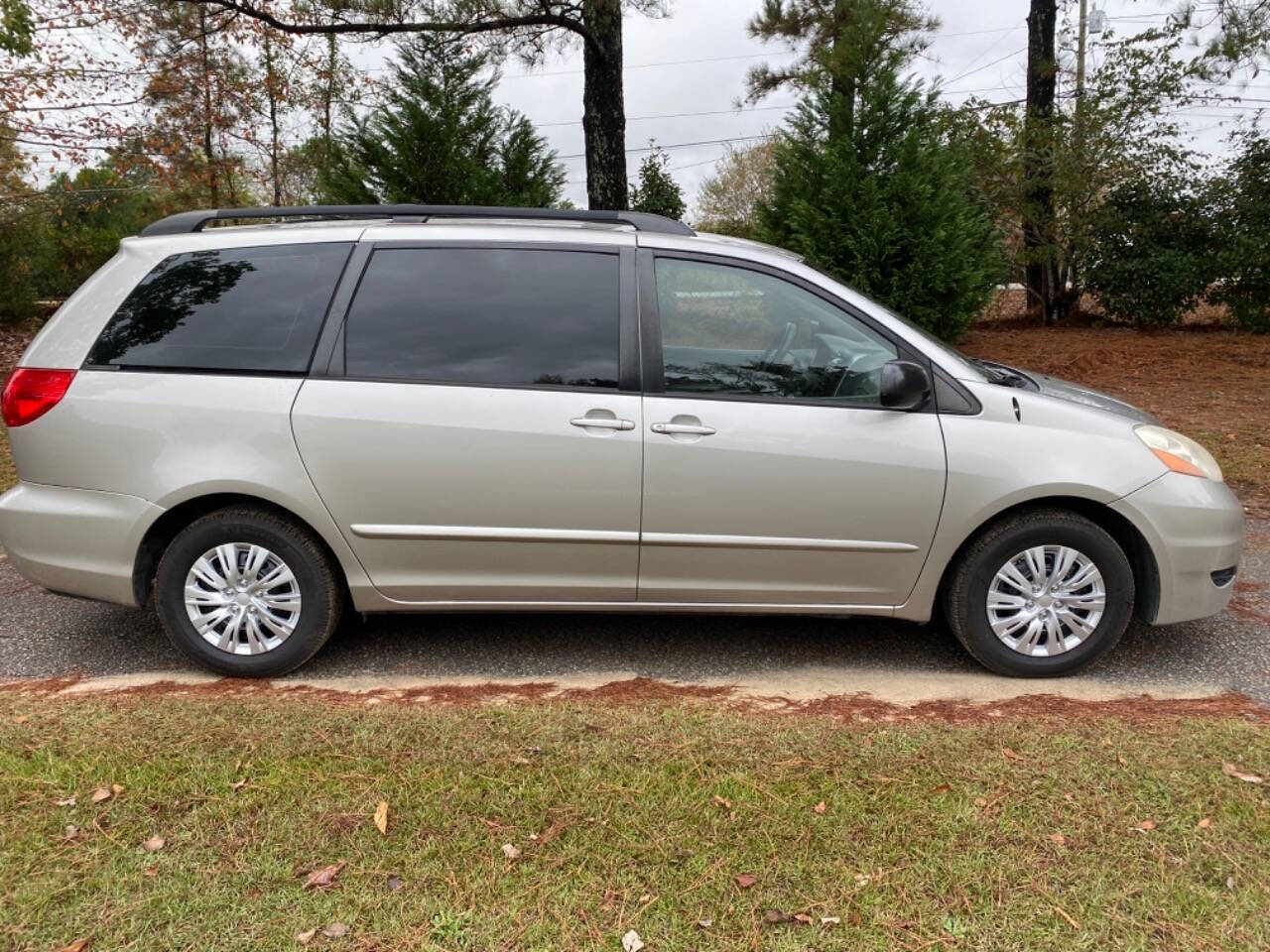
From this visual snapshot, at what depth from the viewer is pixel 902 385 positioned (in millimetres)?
3586

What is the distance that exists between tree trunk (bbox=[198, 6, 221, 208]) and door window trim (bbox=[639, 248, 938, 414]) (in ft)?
25.0

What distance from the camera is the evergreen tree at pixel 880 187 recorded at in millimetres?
10586

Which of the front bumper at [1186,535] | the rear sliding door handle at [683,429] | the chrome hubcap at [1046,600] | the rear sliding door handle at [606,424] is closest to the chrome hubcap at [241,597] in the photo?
the rear sliding door handle at [606,424]

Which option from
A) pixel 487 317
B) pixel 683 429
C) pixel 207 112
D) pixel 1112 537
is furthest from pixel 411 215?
pixel 207 112

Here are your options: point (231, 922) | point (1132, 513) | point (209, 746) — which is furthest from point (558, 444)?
point (1132, 513)

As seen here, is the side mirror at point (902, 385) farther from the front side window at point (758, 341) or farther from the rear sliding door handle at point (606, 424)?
the rear sliding door handle at point (606, 424)

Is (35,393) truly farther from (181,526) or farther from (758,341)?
(758,341)

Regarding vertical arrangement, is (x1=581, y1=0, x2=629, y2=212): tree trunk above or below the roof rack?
above

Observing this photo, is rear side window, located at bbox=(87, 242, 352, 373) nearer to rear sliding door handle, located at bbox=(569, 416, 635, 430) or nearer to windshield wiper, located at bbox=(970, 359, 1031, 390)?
rear sliding door handle, located at bbox=(569, 416, 635, 430)

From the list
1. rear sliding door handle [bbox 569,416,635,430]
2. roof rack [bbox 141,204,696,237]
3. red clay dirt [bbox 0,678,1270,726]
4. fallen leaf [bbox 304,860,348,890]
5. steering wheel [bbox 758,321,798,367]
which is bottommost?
fallen leaf [bbox 304,860,348,890]

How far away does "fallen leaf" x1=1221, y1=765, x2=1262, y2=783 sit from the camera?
2.93 metres

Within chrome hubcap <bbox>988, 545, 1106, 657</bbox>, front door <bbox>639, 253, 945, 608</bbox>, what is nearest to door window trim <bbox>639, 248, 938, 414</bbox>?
front door <bbox>639, 253, 945, 608</bbox>

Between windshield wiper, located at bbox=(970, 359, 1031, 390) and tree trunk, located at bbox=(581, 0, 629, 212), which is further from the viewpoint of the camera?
tree trunk, located at bbox=(581, 0, 629, 212)

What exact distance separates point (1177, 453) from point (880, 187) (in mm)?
7699
